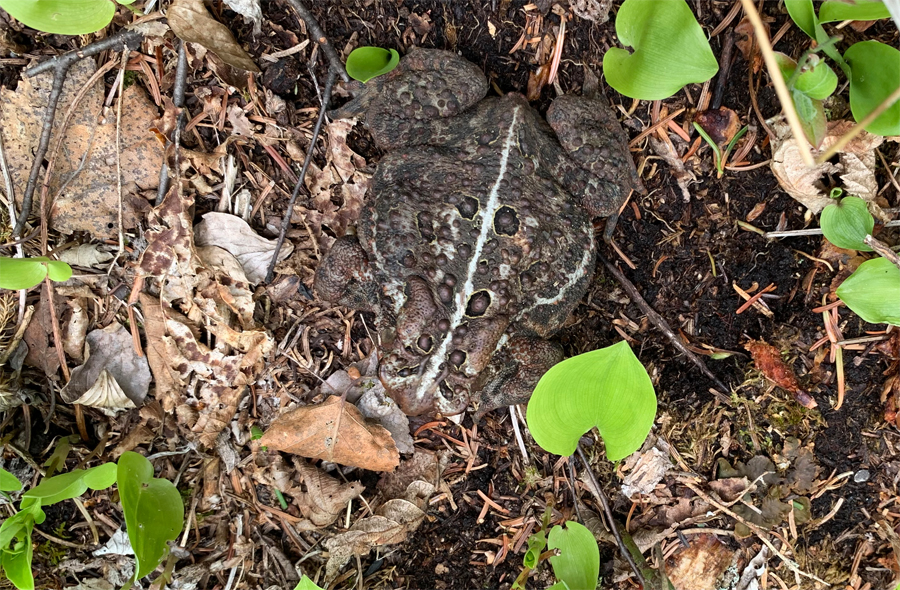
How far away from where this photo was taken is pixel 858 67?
9.91 ft

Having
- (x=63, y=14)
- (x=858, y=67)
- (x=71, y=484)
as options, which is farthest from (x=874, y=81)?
(x=71, y=484)

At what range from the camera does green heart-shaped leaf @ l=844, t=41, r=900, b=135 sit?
290 centimetres

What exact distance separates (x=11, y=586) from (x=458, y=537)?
2.67 m

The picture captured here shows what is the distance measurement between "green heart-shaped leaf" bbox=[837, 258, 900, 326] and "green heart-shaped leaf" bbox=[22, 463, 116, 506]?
401 centimetres

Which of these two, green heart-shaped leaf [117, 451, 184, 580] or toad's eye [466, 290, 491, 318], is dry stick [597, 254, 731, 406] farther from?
green heart-shaped leaf [117, 451, 184, 580]

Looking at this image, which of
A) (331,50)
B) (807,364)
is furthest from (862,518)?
(331,50)

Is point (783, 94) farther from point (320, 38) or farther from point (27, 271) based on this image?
point (27, 271)

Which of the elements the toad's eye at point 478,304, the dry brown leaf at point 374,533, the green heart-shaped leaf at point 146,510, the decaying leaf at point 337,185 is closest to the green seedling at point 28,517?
the green heart-shaped leaf at point 146,510

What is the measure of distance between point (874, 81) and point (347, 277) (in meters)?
3.05

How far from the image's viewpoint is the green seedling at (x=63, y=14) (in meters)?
2.73

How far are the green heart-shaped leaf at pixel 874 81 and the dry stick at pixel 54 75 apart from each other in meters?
3.97

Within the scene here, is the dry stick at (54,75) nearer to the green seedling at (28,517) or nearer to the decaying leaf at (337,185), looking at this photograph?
the decaying leaf at (337,185)

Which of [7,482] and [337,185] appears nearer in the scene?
[7,482]

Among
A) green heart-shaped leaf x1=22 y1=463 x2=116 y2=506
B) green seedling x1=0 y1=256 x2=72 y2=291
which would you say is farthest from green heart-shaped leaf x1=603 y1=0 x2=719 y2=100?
green heart-shaped leaf x1=22 y1=463 x2=116 y2=506
